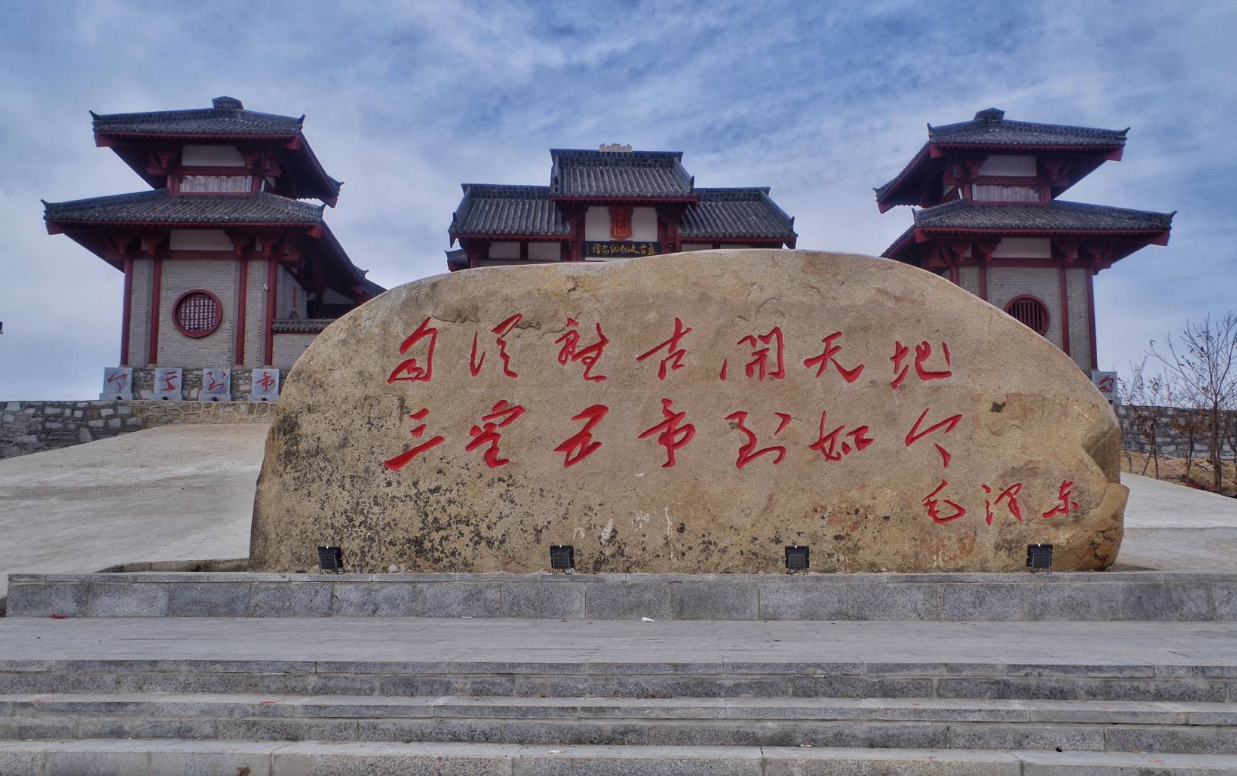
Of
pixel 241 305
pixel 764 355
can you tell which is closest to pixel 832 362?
pixel 764 355

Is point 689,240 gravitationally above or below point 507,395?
above

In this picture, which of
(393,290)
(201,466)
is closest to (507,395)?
(393,290)

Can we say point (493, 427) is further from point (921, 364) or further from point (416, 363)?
point (921, 364)

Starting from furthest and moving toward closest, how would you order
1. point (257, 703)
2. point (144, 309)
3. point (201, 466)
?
point (144, 309) → point (201, 466) → point (257, 703)

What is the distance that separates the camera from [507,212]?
66.4 feet

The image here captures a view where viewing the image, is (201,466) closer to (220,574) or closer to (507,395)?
(220,574)

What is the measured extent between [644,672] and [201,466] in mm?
9995

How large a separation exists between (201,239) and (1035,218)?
18607 mm

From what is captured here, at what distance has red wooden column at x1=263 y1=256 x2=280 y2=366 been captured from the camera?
1744 cm

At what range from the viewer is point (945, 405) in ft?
18.0

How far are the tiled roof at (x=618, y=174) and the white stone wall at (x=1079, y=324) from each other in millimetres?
8926

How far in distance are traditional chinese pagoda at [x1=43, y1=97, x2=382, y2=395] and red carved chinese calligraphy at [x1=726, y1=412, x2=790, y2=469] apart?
46.1ft

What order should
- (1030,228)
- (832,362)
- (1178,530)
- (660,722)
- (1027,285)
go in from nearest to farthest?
1. (660,722)
2. (832,362)
3. (1178,530)
4. (1030,228)
5. (1027,285)

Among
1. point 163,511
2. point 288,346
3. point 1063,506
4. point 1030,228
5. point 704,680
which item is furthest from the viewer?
point 288,346
